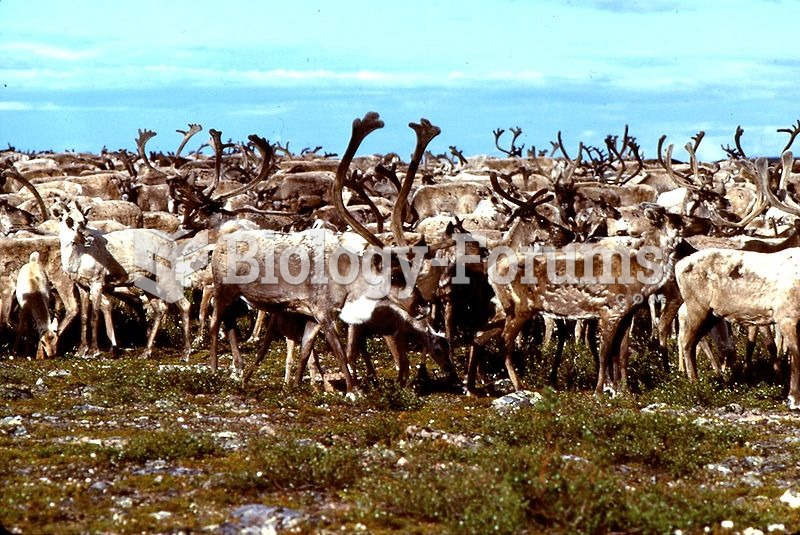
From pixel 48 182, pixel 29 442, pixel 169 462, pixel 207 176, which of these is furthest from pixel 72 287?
pixel 207 176

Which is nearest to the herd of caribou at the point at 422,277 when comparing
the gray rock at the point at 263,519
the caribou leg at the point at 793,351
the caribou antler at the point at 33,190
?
the caribou leg at the point at 793,351

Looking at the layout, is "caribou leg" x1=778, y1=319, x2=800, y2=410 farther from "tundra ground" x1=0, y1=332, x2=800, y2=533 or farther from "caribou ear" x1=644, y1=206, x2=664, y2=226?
"caribou ear" x1=644, y1=206, x2=664, y2=226

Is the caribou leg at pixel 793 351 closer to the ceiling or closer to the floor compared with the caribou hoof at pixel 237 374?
closer to the ceiling

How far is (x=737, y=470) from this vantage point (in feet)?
30.3

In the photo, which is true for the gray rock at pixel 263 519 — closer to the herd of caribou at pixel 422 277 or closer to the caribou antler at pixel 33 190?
the herd of caribou at pixel 422 277

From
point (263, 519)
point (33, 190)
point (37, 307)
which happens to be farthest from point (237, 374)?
point (33, 190)

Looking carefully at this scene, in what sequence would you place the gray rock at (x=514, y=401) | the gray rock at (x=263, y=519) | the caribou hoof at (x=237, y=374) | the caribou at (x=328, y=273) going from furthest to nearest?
1. the caribou hoof at (x=237, y=374)
2. the caribou at (x=328, y=273)
3. the gray rock at (x=514, y=401)
4. the gray rock at (x=263, y=519)

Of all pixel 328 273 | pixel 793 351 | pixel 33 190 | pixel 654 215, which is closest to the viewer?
pixel 793 351

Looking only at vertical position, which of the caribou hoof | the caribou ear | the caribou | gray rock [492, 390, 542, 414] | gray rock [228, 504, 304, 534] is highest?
the caribou ear

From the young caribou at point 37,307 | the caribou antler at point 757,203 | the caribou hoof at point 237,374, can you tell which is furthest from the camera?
the young caribou at point 37,307

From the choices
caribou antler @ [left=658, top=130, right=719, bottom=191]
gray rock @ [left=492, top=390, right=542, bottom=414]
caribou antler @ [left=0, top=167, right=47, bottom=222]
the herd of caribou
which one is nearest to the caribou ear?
the herd of caribou

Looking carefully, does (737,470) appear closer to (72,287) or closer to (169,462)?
(169,462)

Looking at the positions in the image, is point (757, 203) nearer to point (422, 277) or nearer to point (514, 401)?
point (422, 277)

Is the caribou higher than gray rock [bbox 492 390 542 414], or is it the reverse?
the caribou
